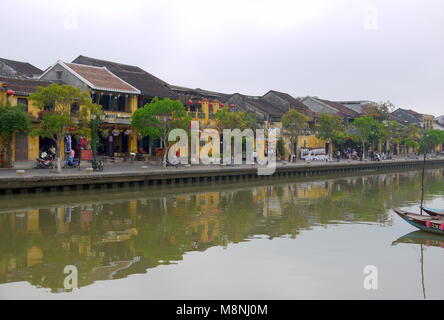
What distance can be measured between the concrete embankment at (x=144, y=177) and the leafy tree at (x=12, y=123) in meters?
3.73

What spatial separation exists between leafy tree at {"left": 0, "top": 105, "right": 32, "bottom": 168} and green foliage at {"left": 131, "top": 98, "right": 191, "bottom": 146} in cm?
775

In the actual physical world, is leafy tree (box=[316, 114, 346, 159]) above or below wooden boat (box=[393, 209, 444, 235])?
above

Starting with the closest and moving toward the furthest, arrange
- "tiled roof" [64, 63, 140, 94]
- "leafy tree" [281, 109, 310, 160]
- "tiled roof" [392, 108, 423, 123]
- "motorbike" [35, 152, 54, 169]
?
"motorbike" [35, 152, 54, 169], "tiled roof" [64, 63, 140, 94], "leafy tree" [281, 109, 310, 160], "tiled roof" [392, 108, 423, 123]

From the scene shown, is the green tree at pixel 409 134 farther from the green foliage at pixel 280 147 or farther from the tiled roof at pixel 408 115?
the green foliage at pixel 280 147

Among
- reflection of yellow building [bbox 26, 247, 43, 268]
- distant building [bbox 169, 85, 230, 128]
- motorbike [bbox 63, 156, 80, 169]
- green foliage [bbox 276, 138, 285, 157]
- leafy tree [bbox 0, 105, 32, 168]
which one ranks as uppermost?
distant building [bbox 169, 85, 230, 128]

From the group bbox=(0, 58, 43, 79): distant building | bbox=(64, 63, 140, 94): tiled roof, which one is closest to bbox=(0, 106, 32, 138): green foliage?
bbox=(64, 63, 140, 94): tiled roof

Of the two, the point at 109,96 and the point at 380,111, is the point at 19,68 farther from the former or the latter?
the point at 380,111

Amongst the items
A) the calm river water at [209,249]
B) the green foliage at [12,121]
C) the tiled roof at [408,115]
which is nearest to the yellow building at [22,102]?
the green foliage at [12,121]

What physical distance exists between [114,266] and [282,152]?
142ft

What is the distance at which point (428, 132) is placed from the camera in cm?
8419

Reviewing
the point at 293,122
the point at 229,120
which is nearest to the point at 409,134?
the point at 293,122

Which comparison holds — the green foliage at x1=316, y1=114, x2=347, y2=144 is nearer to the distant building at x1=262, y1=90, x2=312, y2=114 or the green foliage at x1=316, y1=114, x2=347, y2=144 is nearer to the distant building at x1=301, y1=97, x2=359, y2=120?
the distant building at x1=262, y1=90, x2=312, y2=114

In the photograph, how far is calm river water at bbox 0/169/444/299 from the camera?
1105 centimetres
